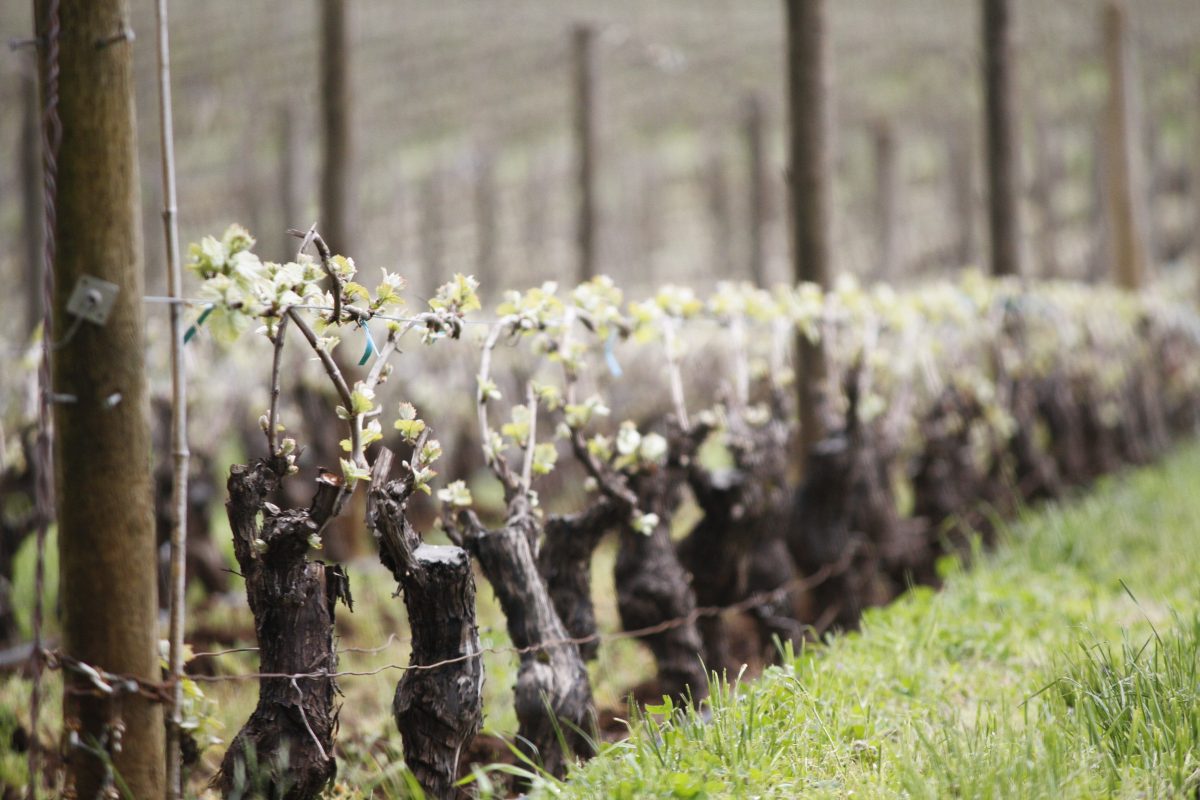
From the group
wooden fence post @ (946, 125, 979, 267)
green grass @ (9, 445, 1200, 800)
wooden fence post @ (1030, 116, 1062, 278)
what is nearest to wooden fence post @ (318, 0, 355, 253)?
green grass @ (9, 445, 1200, 800)

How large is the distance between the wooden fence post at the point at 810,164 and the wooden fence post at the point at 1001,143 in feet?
10.8

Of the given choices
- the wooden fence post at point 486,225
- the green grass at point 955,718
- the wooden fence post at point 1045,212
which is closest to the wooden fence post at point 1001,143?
the green grass at point 955,718

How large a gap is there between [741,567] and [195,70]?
37.2 feet

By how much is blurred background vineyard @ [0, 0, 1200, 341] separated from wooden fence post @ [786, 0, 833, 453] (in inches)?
9.1

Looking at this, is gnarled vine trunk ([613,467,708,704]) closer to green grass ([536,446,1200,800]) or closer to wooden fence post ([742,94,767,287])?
green grass ([536,446,1200,800])

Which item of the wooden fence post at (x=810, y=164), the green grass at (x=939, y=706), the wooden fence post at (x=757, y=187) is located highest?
the wooden fence post at (x=757, y=187)

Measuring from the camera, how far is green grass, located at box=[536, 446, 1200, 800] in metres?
2.37

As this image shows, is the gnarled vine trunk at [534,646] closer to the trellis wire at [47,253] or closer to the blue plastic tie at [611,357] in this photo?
the blue plastic tie at [611,357]

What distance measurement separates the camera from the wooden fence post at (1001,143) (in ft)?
27.2

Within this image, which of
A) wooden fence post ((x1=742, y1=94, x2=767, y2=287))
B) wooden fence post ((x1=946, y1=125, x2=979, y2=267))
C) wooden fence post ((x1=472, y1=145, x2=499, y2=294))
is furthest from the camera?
wooden fence post ((x1=946, y1=125, x2=979, y2=267))

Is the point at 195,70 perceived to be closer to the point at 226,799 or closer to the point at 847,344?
the point at 847,344

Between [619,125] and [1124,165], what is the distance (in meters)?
9.68

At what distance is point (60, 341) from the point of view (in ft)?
7.20

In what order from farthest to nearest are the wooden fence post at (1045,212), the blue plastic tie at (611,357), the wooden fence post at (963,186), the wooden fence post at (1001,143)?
the wooden fence post at (963,186) < the wooden fence post at (1045,212) < the wooden fence post at (1001,143) < the blue plastic tie at (611,357)
